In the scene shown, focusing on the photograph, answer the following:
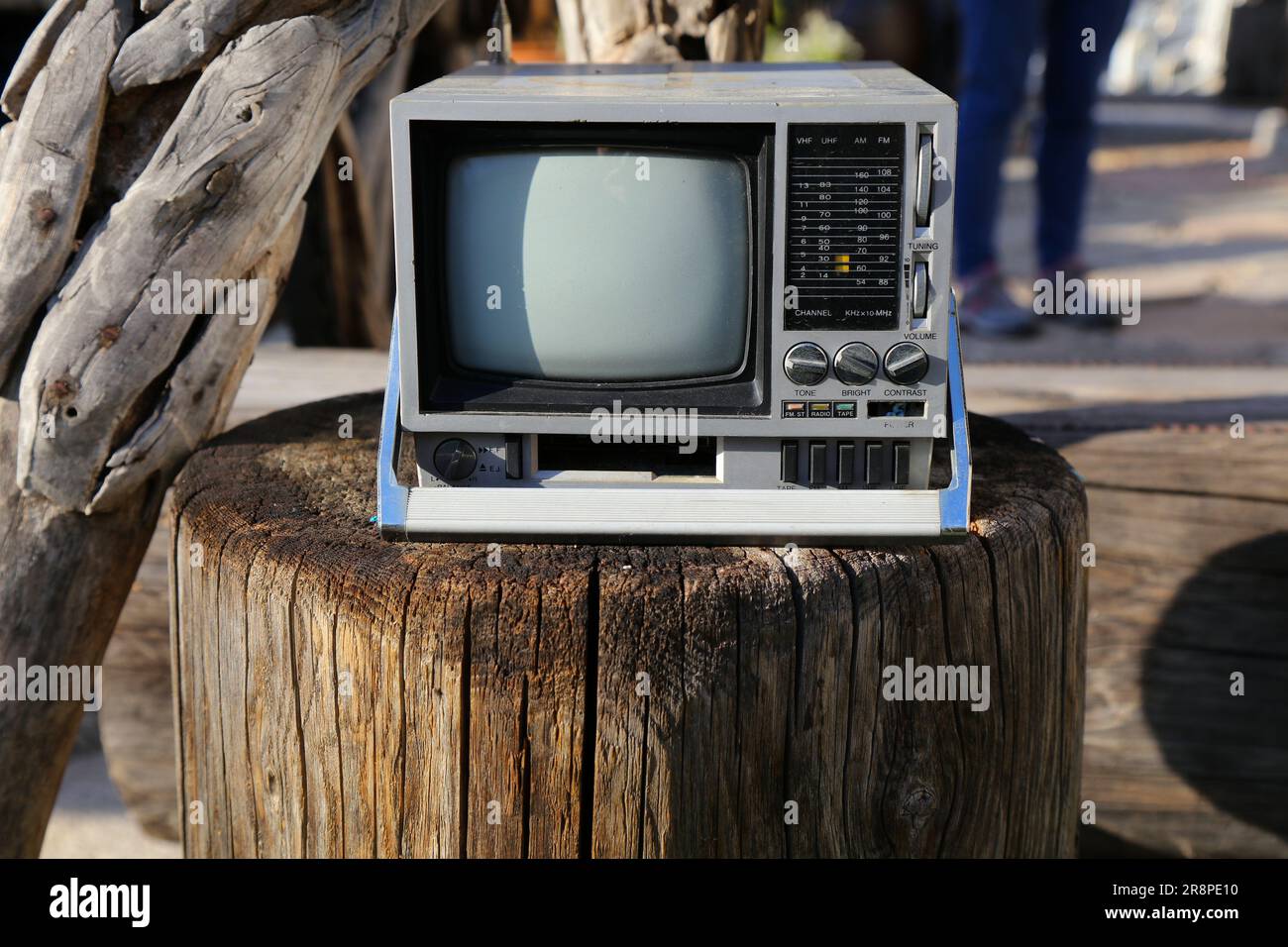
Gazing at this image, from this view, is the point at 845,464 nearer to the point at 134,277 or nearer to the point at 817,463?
the point at 817,463

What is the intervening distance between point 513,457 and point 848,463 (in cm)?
41

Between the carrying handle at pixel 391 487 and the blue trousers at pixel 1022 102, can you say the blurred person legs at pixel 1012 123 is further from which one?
the carrying handle at pixel 391 487

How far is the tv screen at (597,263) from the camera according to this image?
159 cm

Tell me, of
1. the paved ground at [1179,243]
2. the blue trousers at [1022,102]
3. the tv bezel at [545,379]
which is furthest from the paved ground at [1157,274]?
the tv bezel at [545,379]

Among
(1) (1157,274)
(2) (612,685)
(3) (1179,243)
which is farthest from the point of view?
(3) (1179,243)

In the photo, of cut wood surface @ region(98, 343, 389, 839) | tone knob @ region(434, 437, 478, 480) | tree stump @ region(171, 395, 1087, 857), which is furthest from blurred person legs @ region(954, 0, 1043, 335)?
tone knob @ region(434, 437, 478, 480)

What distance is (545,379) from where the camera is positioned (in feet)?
5.48

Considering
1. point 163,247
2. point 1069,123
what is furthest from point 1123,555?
point 1069,123

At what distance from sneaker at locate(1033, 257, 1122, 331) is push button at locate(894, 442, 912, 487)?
2.81 metres

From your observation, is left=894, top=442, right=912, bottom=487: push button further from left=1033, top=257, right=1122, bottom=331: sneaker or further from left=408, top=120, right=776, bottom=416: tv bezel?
left=1033, top=257, right=1122, bottom=331: sneaker

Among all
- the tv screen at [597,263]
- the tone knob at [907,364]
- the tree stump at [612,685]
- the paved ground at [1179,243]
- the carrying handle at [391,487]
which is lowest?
the paved ground at [1179,243]

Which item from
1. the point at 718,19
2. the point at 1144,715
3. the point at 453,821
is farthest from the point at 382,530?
the point at 1144,715

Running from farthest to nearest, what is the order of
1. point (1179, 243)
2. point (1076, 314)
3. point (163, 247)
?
point (1179, 243) < point (1076, 314) < point (163, 247)

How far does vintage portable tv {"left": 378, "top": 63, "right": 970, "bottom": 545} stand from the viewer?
1.53 m
